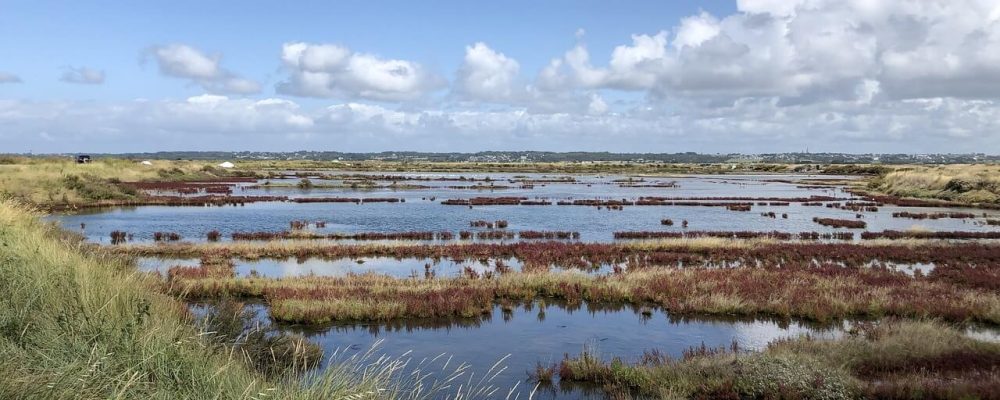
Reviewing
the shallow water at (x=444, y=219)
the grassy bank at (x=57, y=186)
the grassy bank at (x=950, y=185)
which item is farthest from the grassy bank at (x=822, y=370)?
the grassy bank at (x=950, y=185)

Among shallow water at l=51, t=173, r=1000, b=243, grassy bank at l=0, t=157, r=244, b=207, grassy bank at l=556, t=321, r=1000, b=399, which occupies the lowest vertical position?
shallow water at l=51, t=173, r=1000, b=243

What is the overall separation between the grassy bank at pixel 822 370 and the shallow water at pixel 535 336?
34.8 inches

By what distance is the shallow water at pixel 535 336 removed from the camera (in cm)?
1473

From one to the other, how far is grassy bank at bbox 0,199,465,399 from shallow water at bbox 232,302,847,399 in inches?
118

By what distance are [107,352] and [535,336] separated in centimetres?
1043

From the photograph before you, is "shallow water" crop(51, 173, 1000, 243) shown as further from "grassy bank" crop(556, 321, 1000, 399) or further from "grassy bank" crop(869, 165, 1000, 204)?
"grassy bank" crop(556, 321, 1000, 399)

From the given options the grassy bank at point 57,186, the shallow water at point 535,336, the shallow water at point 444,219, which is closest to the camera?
the shallow water at point 535,336

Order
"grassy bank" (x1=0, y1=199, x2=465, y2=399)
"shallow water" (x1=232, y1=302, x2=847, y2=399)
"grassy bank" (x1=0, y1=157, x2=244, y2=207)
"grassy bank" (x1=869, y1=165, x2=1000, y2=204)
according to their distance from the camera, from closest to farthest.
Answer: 1. "grassy bank" (x1=0, y1=199, x2=465, y2=399)
2. "shallow water" (x1=232, y1=302, x2=847, y2=399)
3. "grassy bank" (x1=0, y1=157, x2=244, y2=207)
4. "grassy bank" (x1=869, y1=165, x2=1000, y2=204)

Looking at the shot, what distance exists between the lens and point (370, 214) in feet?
161

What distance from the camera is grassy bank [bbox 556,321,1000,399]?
37.8 ft

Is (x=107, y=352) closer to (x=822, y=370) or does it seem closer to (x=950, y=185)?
(x=822, y=370)

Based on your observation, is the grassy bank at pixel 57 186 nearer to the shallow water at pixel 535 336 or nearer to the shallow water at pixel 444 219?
the shallow water at pixel 444 219

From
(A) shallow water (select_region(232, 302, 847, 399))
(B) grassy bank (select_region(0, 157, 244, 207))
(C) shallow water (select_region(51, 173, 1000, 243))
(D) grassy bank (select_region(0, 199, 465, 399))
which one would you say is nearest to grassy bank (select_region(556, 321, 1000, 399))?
(A) shallow water (select_region(232, 302, 847, 399))

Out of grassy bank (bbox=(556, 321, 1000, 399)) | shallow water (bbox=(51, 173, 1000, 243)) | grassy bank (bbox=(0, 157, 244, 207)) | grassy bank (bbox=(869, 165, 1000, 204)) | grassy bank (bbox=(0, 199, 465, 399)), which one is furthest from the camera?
grassy bank (bbox=(869, 165, 1000, 204))
